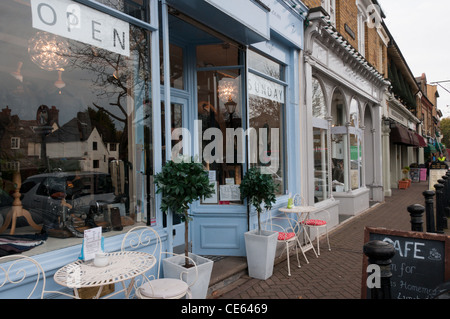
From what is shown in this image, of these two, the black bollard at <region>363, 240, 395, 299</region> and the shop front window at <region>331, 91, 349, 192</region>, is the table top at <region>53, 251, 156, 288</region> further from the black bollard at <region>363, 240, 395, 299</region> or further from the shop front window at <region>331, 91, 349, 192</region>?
the shop front window at <region>331, 91, 349, 192</region>

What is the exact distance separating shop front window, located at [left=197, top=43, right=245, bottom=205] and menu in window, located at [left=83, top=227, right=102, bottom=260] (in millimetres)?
2745

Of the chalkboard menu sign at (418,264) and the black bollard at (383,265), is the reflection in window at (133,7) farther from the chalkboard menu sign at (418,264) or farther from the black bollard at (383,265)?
the chalkboard menu sign at (418,264)

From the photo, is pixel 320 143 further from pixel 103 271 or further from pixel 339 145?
pixel 103 271

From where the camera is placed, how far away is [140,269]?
2.59 metres

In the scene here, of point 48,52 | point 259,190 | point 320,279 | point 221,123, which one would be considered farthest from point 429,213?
point 48,52

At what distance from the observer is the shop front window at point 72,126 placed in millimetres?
3766

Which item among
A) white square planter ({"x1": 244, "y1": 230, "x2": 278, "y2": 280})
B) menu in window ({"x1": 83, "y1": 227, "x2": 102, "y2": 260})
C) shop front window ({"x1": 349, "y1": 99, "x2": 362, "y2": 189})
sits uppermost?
shop front window ({"x1": 349, "y1": 99, "x2": 362, "y2": 189})

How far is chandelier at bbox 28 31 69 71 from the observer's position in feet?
13.4

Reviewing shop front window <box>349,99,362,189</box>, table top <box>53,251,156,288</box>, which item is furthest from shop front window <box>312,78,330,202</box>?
table top <box>53,251,156,288</box>

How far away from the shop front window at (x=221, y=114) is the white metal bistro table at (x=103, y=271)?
2.75 metres

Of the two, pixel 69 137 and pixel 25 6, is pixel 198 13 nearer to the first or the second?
pixel 25 6

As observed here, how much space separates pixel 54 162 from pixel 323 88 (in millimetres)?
6406

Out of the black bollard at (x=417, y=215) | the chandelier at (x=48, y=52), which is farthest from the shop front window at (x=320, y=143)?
the chandelier at (x=48, y=52)
